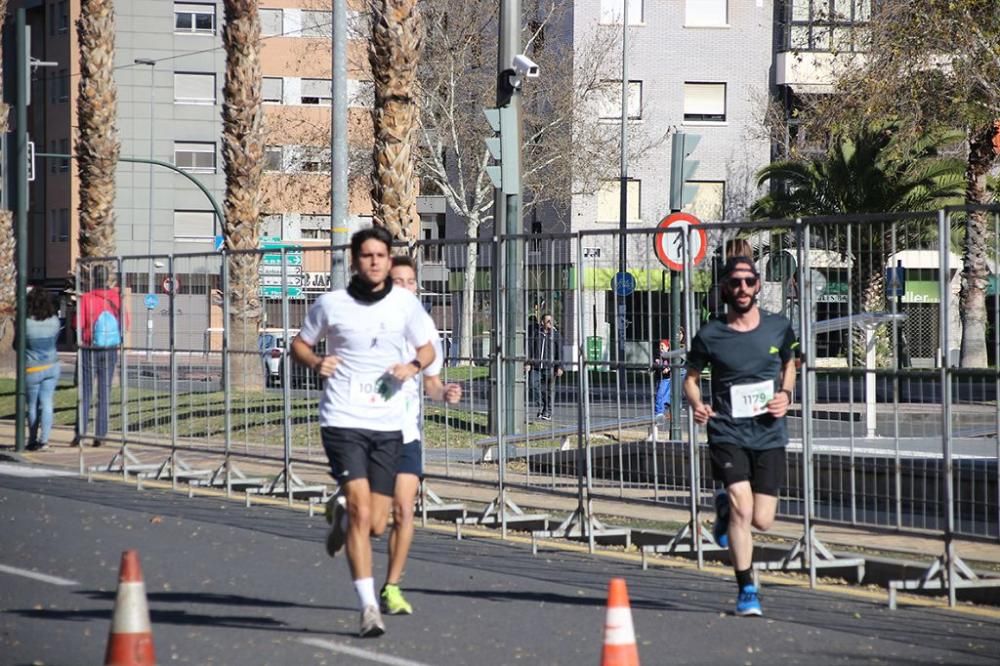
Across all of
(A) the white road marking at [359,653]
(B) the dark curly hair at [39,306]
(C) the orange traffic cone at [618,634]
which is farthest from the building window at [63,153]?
(C) the orange traffic cone at [618,634]

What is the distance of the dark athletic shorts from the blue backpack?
9008mm

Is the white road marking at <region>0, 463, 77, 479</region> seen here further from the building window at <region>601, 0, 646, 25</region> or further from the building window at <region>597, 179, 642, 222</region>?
the building window at <region>597, 179, 642, 222</region>

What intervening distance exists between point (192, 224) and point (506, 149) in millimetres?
57244

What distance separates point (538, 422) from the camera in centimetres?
1317

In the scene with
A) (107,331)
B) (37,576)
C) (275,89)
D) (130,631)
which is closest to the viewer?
(130,631)

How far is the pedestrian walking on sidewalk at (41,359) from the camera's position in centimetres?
1983

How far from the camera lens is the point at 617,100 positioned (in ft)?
171

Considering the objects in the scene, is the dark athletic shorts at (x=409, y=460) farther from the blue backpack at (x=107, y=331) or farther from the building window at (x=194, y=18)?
the building window at (x=194, y=18)

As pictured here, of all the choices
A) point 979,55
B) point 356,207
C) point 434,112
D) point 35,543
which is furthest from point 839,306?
point 356,207

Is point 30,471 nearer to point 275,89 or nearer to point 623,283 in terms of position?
point 623,283

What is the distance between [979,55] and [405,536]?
17.5 m

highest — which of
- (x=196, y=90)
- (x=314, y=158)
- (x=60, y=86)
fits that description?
(x=60, y=86)

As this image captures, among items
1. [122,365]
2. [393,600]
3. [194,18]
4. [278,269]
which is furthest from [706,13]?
[393,600]

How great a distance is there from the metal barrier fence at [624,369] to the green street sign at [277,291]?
2cm
